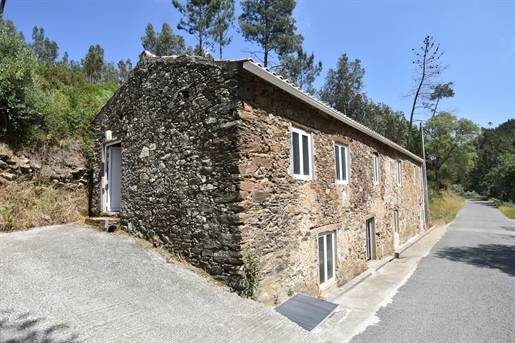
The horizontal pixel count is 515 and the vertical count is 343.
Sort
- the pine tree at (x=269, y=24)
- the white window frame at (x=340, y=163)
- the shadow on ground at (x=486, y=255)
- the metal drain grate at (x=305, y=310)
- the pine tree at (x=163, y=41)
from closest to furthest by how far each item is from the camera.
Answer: the metal drain grate at (x=305, y=310)
the white window frame at (x=340, y=163)
the shadow on ground at (x=486, y=255)
the pine tree at (x=269, y=24)
the pine tree at (x=163, y=41)

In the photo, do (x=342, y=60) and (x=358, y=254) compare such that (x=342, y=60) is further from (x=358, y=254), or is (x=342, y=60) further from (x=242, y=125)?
(x=242, y=125)

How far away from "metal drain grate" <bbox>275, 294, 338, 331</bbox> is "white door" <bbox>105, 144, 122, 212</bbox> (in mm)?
6429

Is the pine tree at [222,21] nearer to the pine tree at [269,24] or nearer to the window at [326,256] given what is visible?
the pine tree at [269,24]

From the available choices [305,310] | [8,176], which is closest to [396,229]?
[305,310]

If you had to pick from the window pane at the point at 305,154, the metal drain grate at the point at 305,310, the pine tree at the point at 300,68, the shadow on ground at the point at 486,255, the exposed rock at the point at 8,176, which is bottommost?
the shadow on ground at the point at 486,255

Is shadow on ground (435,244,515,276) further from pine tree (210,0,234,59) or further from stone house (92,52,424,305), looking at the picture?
pine tree (210,0,234,59)

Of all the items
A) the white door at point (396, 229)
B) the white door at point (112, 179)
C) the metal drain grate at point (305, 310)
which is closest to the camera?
the metal drain grate at point (305, 310)

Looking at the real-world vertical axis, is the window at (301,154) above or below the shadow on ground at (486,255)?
above

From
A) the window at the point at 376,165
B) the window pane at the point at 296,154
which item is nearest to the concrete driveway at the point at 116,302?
the window pane at the point at 296,154

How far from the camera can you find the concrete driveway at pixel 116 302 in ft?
12.2

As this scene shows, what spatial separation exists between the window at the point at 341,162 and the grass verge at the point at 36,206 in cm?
798

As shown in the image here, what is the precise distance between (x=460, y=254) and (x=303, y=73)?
63.5ft

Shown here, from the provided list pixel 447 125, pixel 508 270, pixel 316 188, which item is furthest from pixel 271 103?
pixel 447 125

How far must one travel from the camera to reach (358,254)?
977 centimetres
